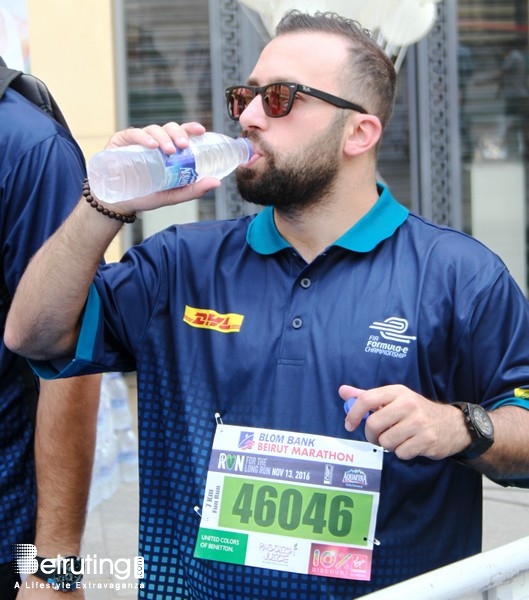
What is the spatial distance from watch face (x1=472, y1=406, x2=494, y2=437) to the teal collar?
46cm

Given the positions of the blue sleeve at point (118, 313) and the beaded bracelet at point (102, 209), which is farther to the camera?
the blue sleeve at point (118, 313)

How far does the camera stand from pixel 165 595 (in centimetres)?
254

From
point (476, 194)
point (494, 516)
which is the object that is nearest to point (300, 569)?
point (494, 516)

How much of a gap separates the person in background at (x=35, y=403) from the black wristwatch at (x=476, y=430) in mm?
1053

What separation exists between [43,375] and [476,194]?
747cm

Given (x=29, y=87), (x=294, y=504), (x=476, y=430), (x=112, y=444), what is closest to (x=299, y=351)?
(x=294, y=504)

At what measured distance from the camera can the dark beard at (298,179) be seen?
8.16ft

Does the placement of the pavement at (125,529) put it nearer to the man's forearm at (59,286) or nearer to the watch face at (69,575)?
the watch face at (69,575)

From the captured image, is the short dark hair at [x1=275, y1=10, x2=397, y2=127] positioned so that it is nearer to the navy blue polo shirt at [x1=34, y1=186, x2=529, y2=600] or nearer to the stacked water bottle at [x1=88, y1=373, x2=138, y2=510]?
the navy blue polo shirt at [x1=34, y1=186, x2=529, y2=600]

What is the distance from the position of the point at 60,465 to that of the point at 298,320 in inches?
30.9

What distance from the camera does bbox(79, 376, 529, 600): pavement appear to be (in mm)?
4898

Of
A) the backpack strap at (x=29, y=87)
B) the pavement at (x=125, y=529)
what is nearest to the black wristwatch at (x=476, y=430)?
the backpack strap at (x=29, y=87)

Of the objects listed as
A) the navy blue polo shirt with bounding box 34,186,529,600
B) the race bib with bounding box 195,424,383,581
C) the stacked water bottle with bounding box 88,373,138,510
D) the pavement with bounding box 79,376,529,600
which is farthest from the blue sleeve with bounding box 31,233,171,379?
the stacked water bottle with bounding box 88,373,138,510

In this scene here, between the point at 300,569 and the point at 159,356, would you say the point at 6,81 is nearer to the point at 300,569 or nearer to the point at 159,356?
the point at 159,356
